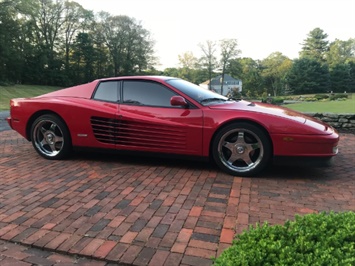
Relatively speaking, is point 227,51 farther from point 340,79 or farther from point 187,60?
point 340,79

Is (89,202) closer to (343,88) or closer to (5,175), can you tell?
(5,175)

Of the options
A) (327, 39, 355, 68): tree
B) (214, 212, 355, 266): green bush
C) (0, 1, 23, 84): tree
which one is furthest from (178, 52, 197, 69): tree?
(214, 212, 355, 266): green bush

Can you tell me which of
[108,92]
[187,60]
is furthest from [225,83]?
[108,92]

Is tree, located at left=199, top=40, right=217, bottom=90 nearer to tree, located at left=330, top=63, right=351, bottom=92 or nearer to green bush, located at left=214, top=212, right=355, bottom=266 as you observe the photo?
tree, located at left=330, top=63, right=351, bottom=92

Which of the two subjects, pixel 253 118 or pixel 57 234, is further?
pixel 253 118

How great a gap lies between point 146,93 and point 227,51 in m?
61.3

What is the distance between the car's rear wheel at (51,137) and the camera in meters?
4.30

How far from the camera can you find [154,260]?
1933 millimetres

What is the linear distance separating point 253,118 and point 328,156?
921mm

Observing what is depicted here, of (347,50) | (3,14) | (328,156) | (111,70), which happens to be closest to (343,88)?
(347,50)

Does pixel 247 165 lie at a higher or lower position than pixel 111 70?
lower

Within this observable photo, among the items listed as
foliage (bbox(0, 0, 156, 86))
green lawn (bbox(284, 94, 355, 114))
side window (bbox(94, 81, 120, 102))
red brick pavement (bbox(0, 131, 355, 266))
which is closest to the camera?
red brick pavement (bbox(0, 131, 355, 266))

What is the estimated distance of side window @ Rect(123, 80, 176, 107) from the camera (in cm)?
396

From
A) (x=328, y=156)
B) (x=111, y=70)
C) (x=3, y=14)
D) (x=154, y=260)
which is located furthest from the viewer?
(x=111, y=70)
